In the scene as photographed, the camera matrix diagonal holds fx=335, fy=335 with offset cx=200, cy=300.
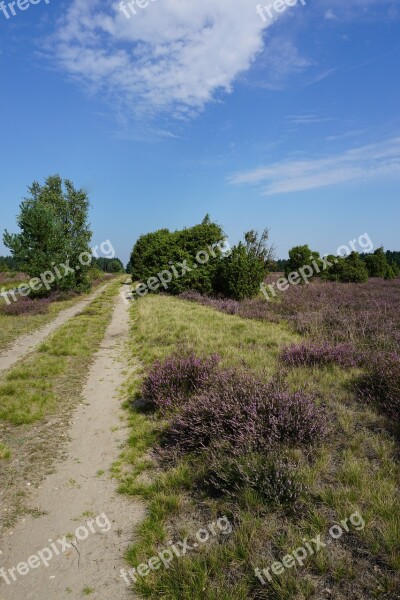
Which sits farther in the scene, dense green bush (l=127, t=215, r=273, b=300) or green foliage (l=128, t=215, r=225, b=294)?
green foliage (l=128, t=215, r=225, b=294)

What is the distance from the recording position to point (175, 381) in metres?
7.27

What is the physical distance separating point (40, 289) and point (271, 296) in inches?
678

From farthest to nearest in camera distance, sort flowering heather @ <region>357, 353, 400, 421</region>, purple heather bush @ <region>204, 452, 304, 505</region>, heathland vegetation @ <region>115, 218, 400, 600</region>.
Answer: flowering heather @ <region>357, 353, 400, 421</region>
purple heather bush @ <region>204, 452, 304, 505</region>
heathland vegetation @ <region>115, 218, 400, 600</region>

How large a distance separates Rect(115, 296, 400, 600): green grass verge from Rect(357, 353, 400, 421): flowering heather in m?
0.27

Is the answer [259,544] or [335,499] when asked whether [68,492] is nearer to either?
[259,544]

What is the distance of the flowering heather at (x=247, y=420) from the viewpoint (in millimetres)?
4840

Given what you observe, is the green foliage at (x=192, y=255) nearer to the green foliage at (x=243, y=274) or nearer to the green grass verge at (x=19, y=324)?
the green foliage at (x=243, y=274)

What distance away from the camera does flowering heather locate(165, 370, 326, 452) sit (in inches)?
191

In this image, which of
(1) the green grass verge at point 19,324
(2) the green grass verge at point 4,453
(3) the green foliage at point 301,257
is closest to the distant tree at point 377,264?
(3) the green foliage at point 301,257

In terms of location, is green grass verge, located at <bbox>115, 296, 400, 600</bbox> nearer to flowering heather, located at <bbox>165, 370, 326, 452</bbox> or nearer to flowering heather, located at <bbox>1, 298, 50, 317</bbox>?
flowering heather, located at <bbox>165, 370, 326, 452</bbox>

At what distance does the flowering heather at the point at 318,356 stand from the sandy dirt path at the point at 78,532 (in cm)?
430

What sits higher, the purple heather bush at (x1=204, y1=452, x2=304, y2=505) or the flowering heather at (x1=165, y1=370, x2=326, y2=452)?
the flowering heather at (x1=165, y1=370, x2=326, y2=452)

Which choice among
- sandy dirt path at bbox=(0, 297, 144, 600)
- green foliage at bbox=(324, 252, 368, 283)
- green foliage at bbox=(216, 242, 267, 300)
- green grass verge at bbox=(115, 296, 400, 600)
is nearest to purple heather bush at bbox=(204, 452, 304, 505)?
green grass verge at bbox=(115, 296, 400, 600)

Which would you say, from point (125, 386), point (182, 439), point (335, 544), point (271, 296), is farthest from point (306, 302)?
point (335, 544)
